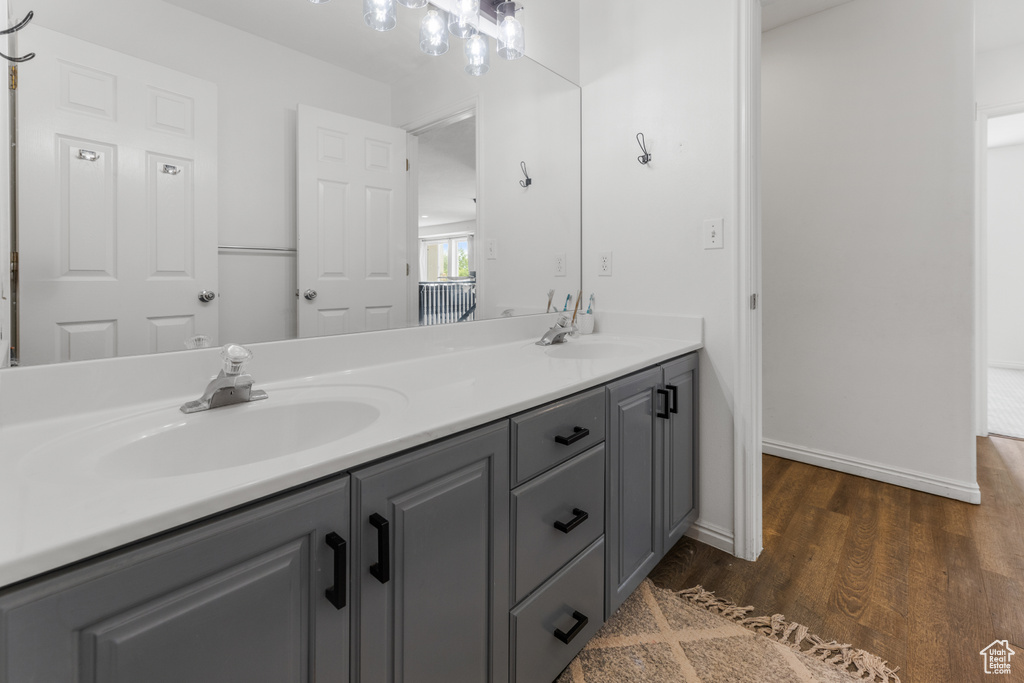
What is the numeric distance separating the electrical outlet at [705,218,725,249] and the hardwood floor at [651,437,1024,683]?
115cm

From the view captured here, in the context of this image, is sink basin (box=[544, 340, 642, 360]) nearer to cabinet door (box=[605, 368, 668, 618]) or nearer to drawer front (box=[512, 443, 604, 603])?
cabinet door (box=[605, 368, 668, 618])

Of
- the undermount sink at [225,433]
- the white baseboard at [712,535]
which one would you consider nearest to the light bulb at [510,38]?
the undermount sink at [225,433]

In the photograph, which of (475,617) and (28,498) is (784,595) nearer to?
(475,617)

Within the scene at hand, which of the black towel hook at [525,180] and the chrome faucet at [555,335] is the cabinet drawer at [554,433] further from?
the black towel hook at [525,180]

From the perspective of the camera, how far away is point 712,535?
1.82 meters

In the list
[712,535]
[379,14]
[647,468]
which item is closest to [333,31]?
[379,14]

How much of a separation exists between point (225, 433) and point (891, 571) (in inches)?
81.7

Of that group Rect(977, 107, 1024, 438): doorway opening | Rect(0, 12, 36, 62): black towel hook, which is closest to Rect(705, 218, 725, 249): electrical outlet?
Rect(0, 12, 36, 62): black towel hook

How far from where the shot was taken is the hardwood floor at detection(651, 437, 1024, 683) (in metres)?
1.32

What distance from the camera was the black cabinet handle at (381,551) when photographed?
69 centimetres

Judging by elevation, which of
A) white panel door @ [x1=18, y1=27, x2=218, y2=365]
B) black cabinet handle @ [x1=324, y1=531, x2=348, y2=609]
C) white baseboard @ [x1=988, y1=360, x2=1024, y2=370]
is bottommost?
white baseboard @ [x1=988, y1=360, x2=1024, y2=370]

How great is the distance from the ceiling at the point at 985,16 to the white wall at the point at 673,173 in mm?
922

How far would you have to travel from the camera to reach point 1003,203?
15.5 ft

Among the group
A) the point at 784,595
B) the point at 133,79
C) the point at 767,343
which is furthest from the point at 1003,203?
the point at 133,79
